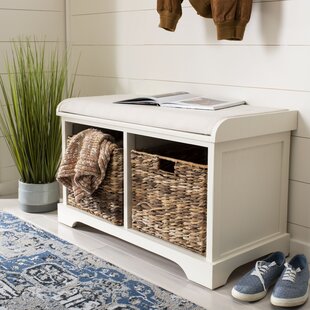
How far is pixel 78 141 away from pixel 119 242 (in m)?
0.47

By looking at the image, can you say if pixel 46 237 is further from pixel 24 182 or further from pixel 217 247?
pixel 217 247

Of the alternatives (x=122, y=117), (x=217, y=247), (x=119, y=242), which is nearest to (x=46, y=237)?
(x=119, y=242)

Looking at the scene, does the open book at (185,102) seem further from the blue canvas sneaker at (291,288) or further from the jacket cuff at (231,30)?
the blue canvas sneaker at (291,288)

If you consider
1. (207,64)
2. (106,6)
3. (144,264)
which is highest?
(106,6)

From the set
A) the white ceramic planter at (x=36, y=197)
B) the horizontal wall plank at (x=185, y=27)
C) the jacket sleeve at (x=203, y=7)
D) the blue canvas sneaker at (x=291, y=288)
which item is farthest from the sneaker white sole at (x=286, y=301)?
the white ceramic planter at (x=36, y=197)

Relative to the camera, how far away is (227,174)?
1915 mm

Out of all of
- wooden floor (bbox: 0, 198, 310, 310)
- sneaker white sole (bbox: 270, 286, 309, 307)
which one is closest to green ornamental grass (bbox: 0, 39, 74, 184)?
wooden floor (bbox: 0, 198, 310, 310)

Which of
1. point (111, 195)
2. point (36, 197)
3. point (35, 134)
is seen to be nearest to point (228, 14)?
point (111, 195)

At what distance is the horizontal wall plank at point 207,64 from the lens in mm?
2145

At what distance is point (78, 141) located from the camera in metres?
2.39

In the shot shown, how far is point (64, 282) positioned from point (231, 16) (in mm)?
1179

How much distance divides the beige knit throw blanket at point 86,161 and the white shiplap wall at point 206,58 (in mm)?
544

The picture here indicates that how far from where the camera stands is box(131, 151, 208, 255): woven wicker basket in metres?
1.94

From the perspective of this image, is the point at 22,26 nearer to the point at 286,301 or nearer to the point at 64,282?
the point at 64,282
